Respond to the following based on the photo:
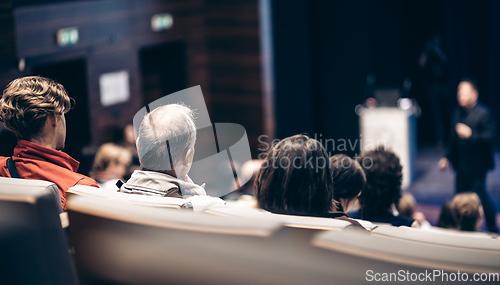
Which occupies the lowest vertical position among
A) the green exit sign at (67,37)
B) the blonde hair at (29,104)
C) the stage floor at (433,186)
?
the stage floor at (433,186)

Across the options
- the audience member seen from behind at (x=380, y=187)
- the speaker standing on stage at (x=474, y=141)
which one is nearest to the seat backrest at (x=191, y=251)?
the audience member seen from behind at (x=380, y=187)

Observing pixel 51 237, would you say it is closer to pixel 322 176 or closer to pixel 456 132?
pixel 322 176

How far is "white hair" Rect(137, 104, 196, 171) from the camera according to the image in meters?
1.58

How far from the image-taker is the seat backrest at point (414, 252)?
0.89 m

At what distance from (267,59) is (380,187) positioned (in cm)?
474

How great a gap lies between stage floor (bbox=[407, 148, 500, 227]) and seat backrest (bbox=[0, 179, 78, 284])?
14.0ft

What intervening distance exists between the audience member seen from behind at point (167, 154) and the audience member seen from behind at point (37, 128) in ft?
0.51

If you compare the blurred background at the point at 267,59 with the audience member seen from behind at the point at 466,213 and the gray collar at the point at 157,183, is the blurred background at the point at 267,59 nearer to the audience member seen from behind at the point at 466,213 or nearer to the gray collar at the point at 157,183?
the audience member seen from behind at the point at 466,213

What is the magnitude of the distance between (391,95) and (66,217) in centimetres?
557

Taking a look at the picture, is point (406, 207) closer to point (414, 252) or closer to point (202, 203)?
point (202, 203)

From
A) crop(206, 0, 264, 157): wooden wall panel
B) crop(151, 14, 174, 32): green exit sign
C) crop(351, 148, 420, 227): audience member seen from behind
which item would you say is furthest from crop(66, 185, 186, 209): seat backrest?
crop(206, 0, 264, 157): wooden wall panel

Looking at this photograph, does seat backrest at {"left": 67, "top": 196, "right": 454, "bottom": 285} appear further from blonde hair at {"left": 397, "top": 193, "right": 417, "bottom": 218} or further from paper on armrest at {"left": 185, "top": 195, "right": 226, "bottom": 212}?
blonde hair at {"left": 397, "top": 193, "right": 417, "bottom": 218}

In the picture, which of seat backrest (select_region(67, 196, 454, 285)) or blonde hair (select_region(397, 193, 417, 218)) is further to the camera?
blonde hair (select_region(397, 193, 417, 218))

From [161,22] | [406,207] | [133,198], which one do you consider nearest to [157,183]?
[133,198]
